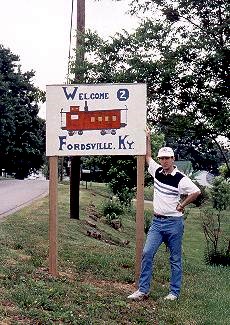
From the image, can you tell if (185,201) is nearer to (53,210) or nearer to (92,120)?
(92,120)

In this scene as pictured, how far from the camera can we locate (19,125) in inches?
2468

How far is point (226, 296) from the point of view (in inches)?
328

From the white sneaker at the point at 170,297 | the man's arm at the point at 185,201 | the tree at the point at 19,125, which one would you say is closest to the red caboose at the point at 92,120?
the man's arm at the point at 185,201

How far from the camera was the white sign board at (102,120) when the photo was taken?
8.07 m

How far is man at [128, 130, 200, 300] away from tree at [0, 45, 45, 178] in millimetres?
51576

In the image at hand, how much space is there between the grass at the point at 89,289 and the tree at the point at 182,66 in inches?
166

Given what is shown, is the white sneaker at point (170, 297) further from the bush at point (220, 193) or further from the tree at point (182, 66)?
the bush at point (220, 193)

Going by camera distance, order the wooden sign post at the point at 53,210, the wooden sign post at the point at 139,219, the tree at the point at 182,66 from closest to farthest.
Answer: the wooden sign post at the point at 139,219
the wooden sign post at the point at 53,210
the tree at the point at 182,66

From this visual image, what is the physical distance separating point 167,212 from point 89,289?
4.72 feet

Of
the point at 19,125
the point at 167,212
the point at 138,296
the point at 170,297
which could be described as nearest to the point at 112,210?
the point at 170,297

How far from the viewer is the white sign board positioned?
8070mm

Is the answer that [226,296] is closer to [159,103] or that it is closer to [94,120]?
[94,120]

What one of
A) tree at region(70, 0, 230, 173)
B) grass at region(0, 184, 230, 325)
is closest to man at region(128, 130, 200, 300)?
grass at region(0, 184, 230, 325)

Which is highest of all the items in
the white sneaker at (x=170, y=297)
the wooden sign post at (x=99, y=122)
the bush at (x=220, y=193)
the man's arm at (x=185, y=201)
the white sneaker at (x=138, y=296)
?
the wooden sign post at (x=99, y=122)
